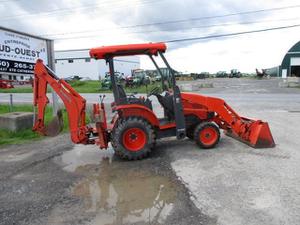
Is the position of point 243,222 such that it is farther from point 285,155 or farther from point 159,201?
point 285,155

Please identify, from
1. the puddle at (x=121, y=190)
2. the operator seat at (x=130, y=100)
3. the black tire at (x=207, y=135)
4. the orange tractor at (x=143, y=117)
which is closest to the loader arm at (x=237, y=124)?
the orange tractor at (x=143, y=117)

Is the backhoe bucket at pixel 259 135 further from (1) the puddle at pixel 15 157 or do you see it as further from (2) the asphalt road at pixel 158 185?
(1) the puddle at pixel 15 157

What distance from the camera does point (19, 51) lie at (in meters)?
11.9

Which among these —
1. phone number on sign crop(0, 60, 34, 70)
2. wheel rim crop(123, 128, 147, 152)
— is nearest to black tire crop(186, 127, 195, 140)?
wheel rim crop(123, 128, 147, 152)

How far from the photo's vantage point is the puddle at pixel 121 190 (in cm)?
490

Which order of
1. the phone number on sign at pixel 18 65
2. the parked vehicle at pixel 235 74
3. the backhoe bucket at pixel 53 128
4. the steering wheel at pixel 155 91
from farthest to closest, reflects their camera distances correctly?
the parked vehicle at pixel 235 74
the phone number on sign at pixel 18 65
the backhoe bucket at pixel 53 128
the steering wheel at pixel 155 91

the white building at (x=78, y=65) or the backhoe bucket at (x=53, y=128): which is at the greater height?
the white building at (x=78, y=65)

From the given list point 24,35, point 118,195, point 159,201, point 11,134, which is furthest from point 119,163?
point 24,35

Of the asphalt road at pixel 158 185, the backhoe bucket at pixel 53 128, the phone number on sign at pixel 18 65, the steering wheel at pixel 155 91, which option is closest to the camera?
the asphalt road at pixel 158 185

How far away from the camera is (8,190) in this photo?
6.16 m

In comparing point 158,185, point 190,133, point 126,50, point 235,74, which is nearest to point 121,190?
point 158,185

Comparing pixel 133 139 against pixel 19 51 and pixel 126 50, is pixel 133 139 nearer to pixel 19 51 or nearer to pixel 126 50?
pixel 126 50

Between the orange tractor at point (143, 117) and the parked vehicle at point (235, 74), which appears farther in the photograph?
the parked vehicle at point (235, 74)

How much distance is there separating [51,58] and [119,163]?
7.19 meters
